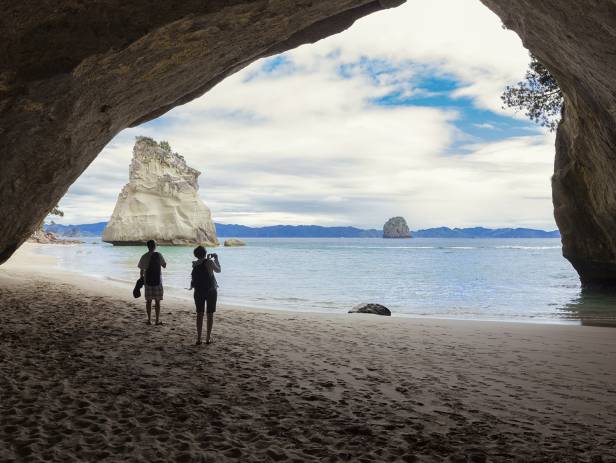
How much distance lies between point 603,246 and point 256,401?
755 inches

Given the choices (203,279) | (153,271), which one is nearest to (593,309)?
(203,279)

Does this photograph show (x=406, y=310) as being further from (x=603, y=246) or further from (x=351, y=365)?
(x=351, y=365)

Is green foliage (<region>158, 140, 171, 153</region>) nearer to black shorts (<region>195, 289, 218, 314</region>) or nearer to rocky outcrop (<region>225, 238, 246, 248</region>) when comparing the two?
rocky outcrop (<region>225, 238, 246, 248</region>)

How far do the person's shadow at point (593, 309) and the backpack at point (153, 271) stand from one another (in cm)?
1295

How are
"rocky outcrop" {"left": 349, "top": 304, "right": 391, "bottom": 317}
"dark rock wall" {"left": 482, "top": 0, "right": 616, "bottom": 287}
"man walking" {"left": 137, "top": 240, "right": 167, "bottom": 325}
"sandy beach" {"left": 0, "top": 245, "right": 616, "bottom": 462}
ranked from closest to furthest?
1. "sandy beach" {"left": 0, "top": 245, "right": 616, "bottom": 462}
2. "dark rock wall" {"left": 482, "top": 0, "right": 616, "bottom": 287}
3. "man walking" {"left": 137, "top": 240, "right": 167, "bottom": 325}
4. "rocky outcrop" {"left": 349, "top": 304, "right": 391, "bottom": 317}

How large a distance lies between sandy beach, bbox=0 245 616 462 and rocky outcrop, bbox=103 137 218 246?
76403 millimetres

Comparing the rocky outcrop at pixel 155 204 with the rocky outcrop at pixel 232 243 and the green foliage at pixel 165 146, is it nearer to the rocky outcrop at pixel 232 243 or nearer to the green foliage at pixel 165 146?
the green foliage at pixel 165 146

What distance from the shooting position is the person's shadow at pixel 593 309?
1539 centimetres

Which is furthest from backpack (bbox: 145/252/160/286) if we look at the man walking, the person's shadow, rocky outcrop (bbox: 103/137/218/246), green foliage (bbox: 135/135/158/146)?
green foliage (bbox: 135/135/158/146)

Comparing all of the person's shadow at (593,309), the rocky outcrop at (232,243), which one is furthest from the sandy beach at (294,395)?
the rocky outcrop at (232,243)

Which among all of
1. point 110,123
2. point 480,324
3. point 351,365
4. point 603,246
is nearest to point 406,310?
point 480,324

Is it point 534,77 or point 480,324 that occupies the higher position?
point 534,77

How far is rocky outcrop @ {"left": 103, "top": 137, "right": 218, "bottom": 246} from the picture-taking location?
83.7 m

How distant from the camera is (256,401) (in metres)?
5.82
